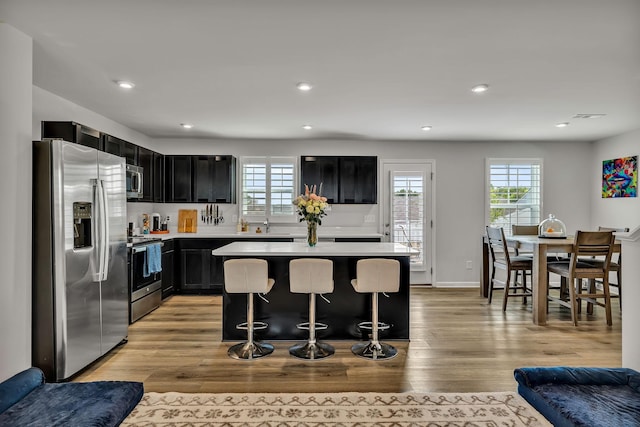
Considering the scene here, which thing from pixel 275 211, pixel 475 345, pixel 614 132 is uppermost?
pixel 614 132

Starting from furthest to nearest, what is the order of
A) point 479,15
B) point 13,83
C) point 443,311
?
1. point 443,311
2. point 13,83
3. point 479,15

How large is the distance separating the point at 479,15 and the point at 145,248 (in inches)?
160

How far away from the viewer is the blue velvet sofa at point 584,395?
1892mm

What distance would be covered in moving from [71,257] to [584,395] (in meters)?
3.40

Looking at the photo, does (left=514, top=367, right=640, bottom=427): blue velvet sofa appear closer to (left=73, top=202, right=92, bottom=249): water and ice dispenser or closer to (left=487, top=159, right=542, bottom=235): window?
(left=73, top=202, right=92, bottom=249): water and ice dispenser

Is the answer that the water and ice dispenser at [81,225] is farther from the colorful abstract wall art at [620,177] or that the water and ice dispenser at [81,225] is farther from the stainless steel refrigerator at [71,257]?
the colorful abstract wall art at [620,177]

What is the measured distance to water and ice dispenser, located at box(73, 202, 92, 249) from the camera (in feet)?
10.0

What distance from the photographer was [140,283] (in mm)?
4652

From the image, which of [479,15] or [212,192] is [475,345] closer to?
[479,15]

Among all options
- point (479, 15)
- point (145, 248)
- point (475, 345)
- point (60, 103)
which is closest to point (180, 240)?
point (145, 248)

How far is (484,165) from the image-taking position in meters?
6.72

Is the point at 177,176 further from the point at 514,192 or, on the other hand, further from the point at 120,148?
the point at 514,192

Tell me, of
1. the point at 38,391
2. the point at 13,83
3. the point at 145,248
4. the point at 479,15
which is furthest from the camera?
the point at 145,248

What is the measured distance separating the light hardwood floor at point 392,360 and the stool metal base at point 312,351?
0.06 meters
